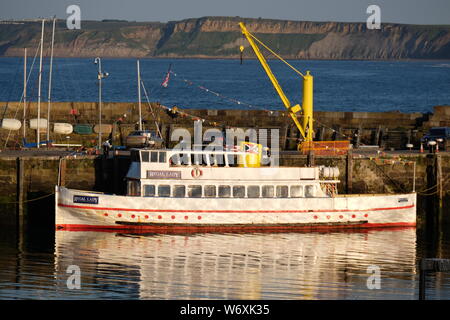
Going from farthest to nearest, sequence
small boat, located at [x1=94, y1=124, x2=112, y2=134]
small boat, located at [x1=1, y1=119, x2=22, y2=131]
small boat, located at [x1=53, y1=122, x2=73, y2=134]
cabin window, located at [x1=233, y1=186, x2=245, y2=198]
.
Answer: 1. small boat, located at [x1=53, y1=122, x2=73, y2=134]
2. small boat, located at [x1=1, y1=119, x2=22, y2=131]
3. small boat, located at [x1=94, y1=124, x2=112, y2=134]
4. cabin window, located at [x1=233, y1=186, x2=245, y2=198]

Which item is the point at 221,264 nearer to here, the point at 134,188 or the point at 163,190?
the point at 163,190

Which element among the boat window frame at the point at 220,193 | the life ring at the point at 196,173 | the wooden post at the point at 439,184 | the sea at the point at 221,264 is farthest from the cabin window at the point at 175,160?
the wooden post at the point at 439,184

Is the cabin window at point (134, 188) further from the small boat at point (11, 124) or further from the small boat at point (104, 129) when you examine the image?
the small boat at point (11, 124)

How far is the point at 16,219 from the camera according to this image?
4712 centimetres

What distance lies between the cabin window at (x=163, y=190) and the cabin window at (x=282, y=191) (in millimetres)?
5104

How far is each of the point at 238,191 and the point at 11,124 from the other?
18694 mm

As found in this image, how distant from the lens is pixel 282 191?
4544cm

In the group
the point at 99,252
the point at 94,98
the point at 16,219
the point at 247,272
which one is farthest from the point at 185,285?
the point at 94,98

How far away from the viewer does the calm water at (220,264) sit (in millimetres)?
34969

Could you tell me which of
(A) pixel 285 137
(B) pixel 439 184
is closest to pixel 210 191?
(B) pixel 439 184

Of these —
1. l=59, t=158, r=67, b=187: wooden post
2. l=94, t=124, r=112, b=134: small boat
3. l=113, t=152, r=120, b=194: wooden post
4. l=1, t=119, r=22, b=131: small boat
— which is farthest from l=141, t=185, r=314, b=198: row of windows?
l=1, t=119, r=22, b=131: small boat

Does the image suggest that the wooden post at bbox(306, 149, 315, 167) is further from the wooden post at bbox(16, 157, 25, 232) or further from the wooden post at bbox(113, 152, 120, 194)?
the wooden post at bbox(16, 157, 25, 232)

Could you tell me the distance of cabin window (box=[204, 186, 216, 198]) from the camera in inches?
1767
